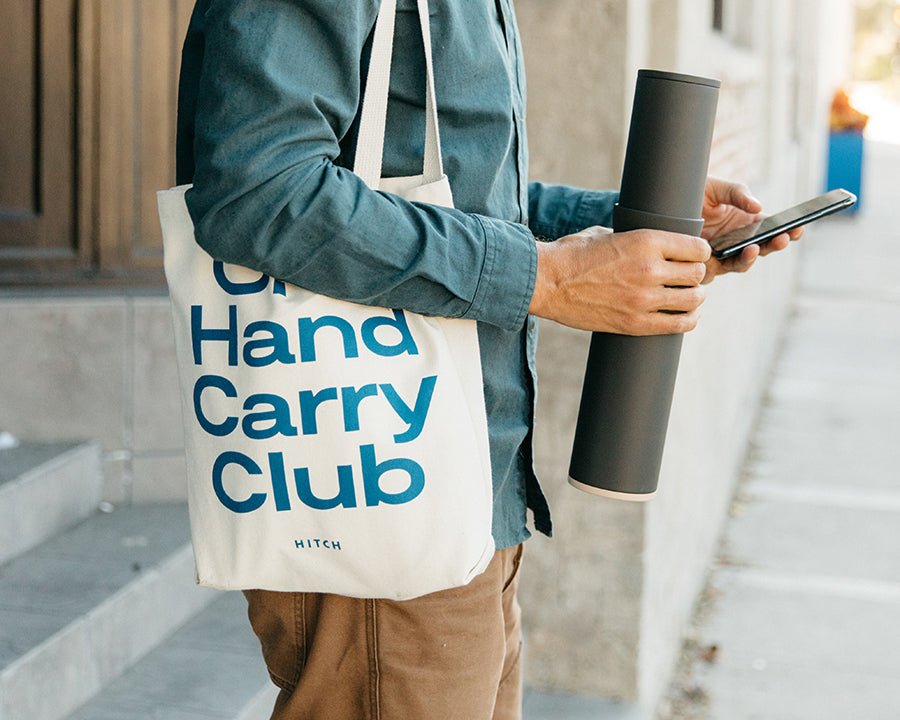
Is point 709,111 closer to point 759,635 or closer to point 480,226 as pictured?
point 480,226

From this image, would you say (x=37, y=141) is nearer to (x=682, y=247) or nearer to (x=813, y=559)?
(x=682, y=247)

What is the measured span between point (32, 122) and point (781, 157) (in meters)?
5.03

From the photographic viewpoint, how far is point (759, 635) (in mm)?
4191

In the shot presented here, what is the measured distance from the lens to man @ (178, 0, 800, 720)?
1381mm

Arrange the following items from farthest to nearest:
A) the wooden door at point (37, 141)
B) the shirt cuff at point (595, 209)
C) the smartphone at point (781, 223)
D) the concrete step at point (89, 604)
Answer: the wooden door at point (37, 141) < the concrete step at point (89, 604) < the shirt cuff at point (595, 209) < the smartphone at point (781, 223)

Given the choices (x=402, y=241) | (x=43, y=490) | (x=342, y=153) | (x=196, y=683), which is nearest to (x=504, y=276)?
(x=402, y=241)

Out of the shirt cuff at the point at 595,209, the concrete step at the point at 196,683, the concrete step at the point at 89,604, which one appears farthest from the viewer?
the concrete step at the point at 196,683

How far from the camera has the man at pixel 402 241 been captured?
1.38 metres

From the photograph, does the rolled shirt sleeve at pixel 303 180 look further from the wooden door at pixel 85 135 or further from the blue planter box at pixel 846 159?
the blue planter box at pixel 846 159

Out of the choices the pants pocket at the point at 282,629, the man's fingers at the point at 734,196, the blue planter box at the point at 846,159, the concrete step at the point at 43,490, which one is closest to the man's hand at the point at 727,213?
the man's fingers at the point at 734,196

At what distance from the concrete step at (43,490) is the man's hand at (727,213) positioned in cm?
202

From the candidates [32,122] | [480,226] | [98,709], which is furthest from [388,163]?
[32,122]

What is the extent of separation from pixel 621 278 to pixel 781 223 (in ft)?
1.28

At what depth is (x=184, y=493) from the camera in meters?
3.79
